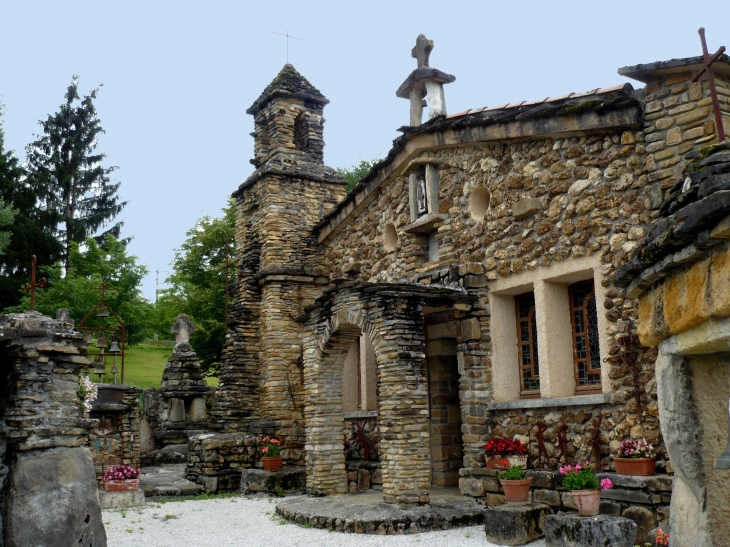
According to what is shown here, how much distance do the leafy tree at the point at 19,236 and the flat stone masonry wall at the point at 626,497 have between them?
78.4 ft

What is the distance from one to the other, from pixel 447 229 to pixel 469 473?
347 cm

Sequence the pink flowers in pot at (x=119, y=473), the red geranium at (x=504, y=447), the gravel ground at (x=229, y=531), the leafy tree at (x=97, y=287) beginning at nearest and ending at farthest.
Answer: the gravel ground at (x=229, y=531)
the red geranium at (x=504, y=447)
the pink flowers in pot at (x=119, y=473)
the leafy tree at (x=97, y=287)

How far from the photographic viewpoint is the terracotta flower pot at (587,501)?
Answer: 7348 millimetres

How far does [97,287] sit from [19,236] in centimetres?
377

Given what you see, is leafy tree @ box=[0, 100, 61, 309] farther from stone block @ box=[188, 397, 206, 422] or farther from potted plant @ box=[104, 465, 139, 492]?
potted plant @ box=[104, 465, 139, 492]

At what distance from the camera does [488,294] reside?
968 centimetres

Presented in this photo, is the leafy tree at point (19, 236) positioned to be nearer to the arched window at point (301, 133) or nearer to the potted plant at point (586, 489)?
the arched window at point (301, 133)

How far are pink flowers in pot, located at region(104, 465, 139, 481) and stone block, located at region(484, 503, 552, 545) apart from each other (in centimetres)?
656

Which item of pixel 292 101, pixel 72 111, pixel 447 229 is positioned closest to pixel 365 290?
pixel 447 229

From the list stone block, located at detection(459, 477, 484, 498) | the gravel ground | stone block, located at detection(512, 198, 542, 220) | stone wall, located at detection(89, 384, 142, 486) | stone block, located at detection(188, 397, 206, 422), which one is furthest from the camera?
stone block, located at detection(188, 397, 206, 422)

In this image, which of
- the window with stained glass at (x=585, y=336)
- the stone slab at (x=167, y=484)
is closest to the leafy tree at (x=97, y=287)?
the stone slab at (x=167, y=484)

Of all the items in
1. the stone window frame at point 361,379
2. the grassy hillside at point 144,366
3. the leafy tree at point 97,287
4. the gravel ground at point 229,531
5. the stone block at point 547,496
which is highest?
the leafy tree at point 97,287

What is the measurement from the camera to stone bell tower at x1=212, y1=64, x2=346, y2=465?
13664mm

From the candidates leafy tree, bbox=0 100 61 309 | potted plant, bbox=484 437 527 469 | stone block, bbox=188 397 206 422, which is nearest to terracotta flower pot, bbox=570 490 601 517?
potted plant, bbox=484 437 527 469
